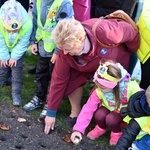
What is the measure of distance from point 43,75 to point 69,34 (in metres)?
1.02

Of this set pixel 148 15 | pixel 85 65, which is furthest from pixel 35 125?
pixel 148 15

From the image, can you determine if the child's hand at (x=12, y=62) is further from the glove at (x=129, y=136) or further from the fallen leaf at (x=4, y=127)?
the glove at (x=129, y=136)

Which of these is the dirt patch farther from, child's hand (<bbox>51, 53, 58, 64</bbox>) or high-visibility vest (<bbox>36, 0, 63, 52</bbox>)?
high-visibility vest (<bbox>36, 0, 63, 52</bbox>)

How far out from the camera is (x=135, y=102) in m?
3.24

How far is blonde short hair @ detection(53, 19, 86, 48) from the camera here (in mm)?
3303

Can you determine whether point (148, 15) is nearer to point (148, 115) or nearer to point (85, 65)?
point (85, 65)

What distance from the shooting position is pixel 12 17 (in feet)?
13.0

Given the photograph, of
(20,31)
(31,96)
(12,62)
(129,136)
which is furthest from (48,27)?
(129,136)

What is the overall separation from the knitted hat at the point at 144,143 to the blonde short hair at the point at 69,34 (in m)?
0.87

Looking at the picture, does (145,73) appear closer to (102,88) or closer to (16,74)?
(102,88)

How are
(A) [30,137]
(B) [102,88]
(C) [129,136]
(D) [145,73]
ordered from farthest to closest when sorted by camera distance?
(D) [145,73] < (A) [30,137] < (B) [102,88] < (C) [129,136]

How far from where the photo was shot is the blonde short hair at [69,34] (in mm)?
3303

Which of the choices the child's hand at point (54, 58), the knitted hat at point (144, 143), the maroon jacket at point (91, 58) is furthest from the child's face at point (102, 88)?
the child's hand at point (54, 58)

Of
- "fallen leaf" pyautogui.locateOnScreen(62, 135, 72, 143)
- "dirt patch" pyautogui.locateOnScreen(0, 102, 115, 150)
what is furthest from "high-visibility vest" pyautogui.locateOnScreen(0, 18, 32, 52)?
"fallen leaf" pyautogui.locateOnScreen(62, 135, 72, 143)
